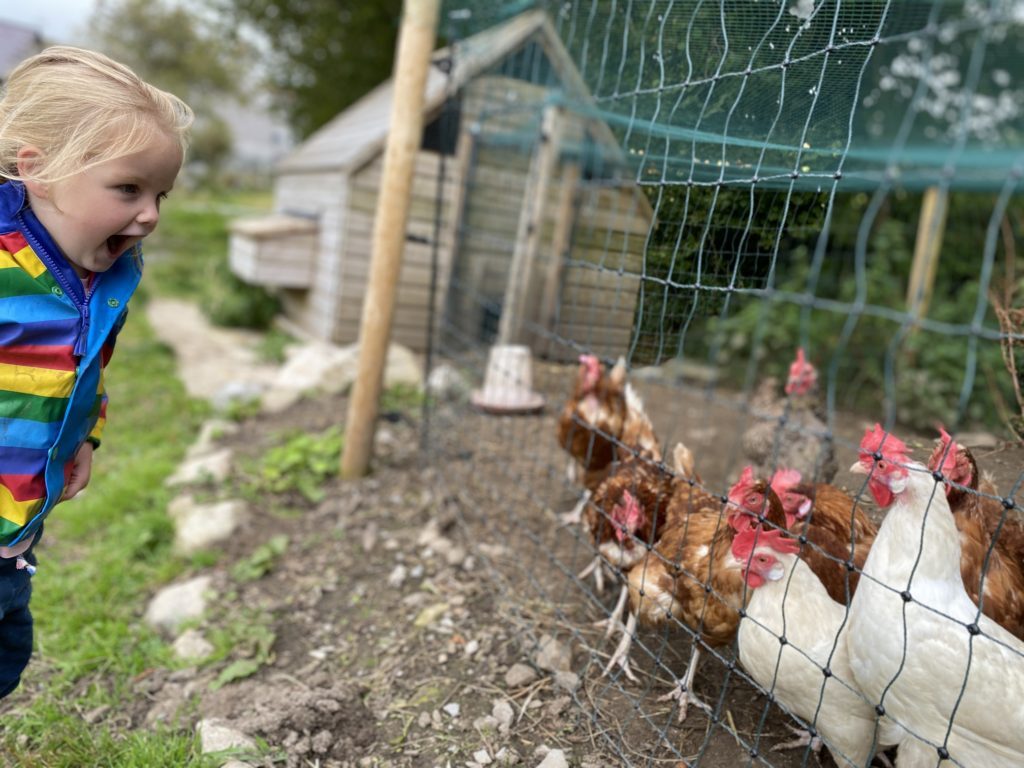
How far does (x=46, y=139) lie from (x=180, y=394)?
4551mm

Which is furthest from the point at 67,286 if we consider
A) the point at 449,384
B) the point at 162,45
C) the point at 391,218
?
the point at 162,45

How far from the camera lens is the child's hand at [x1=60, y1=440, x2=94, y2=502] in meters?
1.57

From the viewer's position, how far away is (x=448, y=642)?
251cm

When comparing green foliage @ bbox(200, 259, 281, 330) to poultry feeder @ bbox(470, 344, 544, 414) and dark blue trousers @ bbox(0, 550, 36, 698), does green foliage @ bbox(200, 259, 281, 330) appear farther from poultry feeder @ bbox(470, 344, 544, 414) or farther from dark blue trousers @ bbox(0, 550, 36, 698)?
dark blue trousers @ bbox(0, 550, 36, 698)

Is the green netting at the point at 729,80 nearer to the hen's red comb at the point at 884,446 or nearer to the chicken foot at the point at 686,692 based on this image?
the hen's red comb at the point at 884,446

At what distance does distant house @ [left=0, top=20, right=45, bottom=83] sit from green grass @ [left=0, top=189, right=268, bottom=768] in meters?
10.4

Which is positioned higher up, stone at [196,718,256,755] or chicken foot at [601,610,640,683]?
chicken foot at [601,610,640,683]

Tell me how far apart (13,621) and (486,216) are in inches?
174

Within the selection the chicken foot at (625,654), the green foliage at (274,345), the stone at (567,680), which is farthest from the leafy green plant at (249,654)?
the green foliage at (274,345)

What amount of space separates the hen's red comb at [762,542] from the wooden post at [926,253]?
16.0 ft

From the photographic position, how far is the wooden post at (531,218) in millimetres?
4805

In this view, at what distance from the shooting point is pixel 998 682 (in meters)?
1.33

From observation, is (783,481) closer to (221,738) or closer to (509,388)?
(221,738)

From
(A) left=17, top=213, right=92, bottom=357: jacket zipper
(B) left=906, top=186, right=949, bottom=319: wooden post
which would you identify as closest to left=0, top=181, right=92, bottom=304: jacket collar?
(A) left=17, top=213, right=92, bottom=357: jacket zipper
